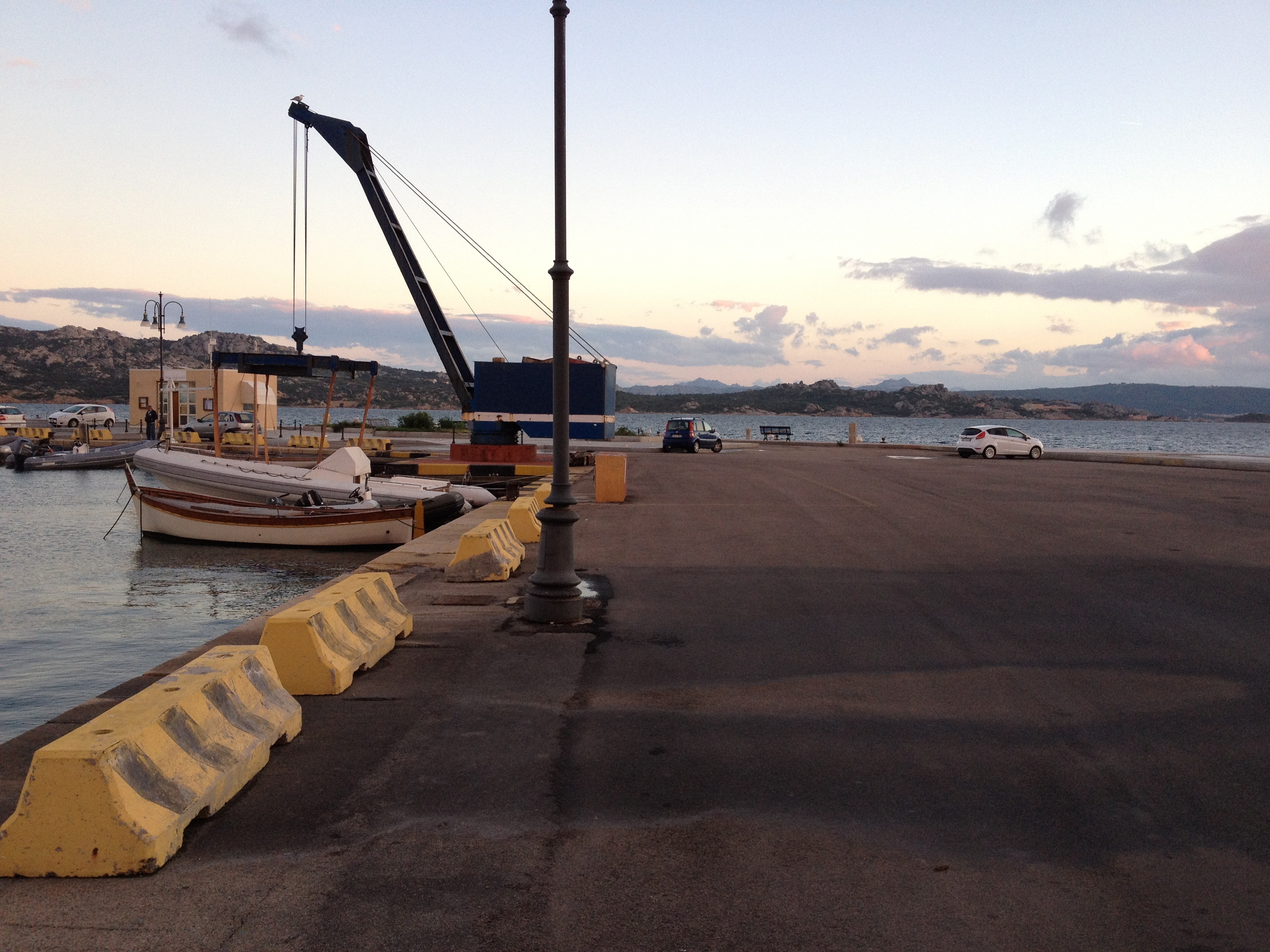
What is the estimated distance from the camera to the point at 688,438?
45.2 m

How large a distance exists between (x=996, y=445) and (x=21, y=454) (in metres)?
44.8

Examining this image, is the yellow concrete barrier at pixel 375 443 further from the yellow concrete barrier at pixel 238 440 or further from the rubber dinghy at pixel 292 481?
the rubber dinghy at pixel 292 481

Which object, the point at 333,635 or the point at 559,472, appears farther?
the point at 559,472

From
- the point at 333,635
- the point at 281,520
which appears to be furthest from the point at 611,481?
the point at 333,635

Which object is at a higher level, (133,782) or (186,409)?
(186,409)

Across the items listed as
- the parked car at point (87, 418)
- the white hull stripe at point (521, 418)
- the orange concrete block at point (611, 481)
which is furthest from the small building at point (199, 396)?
the orange concrete block at point (611, 481)

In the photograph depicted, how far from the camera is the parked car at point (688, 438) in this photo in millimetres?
45250

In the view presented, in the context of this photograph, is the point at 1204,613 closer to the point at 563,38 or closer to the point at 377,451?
the point at 563,38

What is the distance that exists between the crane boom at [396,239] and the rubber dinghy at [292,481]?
10.0 m

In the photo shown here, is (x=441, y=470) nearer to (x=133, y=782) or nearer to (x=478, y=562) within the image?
(x=478, y=562)

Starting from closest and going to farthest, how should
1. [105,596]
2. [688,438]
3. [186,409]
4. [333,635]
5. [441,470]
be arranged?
[333,635] < [105,596] < [441,470] < [688,438] < [186,409]

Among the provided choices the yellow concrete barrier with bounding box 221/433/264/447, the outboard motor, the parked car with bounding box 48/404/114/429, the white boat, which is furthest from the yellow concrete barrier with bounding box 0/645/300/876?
the parked car with bounding box 48/404/114/429

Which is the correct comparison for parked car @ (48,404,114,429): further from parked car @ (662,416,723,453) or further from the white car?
the white car

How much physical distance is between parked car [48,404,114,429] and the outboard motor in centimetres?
1400
